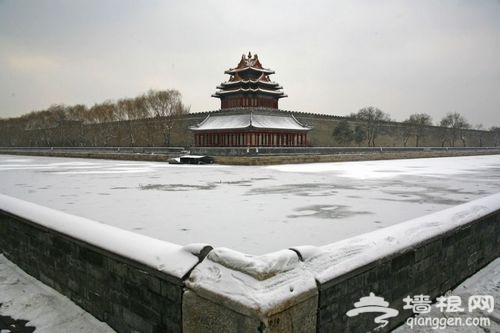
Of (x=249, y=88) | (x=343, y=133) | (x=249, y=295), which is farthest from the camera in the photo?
(x=343, y=133)

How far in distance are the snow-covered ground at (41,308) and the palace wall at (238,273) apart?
0.13 meters

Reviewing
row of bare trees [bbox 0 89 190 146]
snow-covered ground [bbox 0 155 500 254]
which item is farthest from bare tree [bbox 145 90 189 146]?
snow-covered ground [bbox 0 155 500 254]

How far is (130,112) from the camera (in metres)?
47.3

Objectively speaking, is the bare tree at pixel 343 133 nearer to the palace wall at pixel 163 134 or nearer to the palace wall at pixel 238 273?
the palace wall at pixel 163 134

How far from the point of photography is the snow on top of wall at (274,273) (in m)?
2.62

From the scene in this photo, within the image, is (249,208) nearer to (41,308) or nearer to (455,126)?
(41,308)

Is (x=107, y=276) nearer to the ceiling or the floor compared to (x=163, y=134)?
nearer to the floor

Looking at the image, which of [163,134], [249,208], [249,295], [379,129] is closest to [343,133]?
[379,129]

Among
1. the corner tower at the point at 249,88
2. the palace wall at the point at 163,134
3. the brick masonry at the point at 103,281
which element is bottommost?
the brick masonry at the point at 103,281

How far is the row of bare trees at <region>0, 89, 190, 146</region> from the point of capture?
44.2 m

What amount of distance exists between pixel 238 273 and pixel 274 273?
0.98 feet

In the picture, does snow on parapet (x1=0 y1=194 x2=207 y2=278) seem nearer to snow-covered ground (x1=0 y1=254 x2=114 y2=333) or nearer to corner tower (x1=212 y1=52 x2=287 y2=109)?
snow-covered ground (x1=0 y1=254 x2=114 y2=333)

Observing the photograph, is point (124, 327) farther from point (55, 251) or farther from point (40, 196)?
point (40, 196)

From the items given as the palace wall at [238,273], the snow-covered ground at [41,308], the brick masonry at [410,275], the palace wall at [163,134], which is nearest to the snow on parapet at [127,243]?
the palace wall at [238,273]
